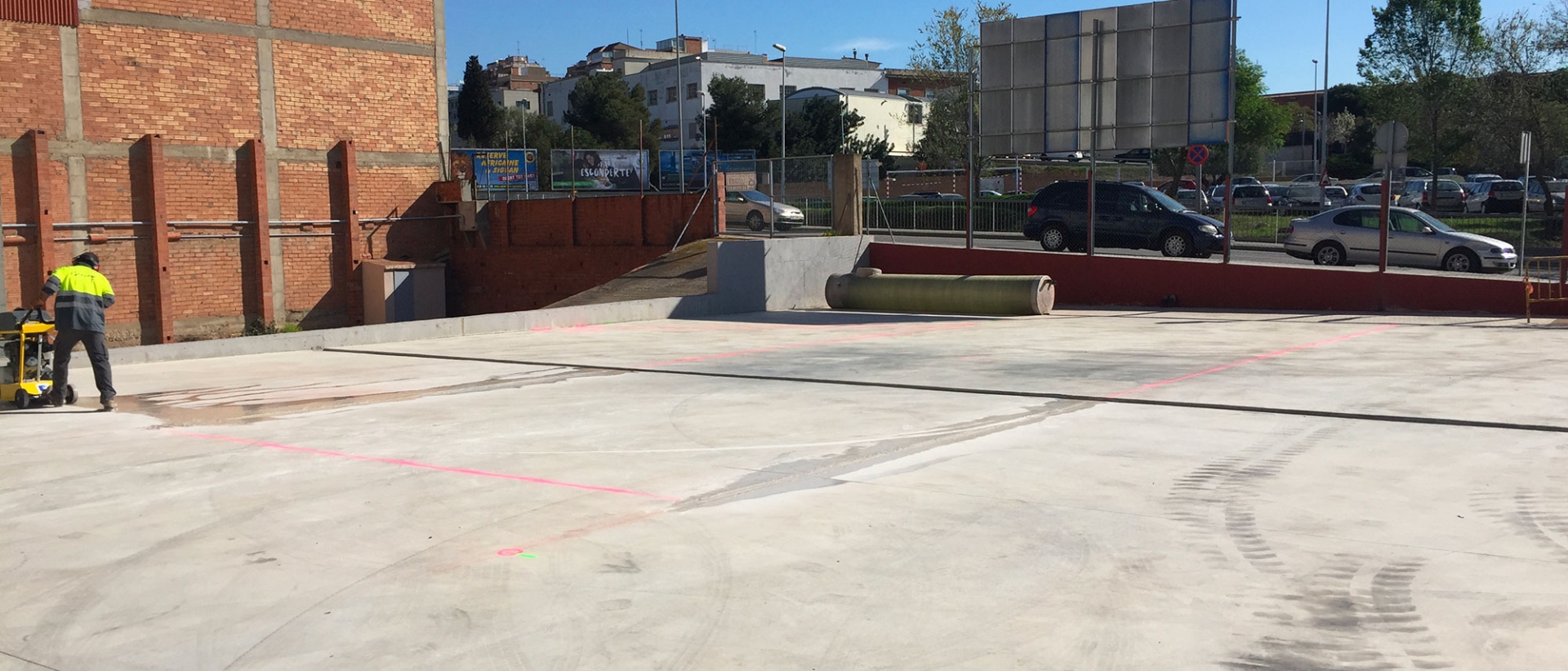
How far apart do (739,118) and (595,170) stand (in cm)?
3150

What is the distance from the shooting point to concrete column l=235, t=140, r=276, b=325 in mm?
32875

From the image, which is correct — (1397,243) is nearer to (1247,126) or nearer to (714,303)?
(714,303)

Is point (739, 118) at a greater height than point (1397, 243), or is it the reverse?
point (739, 118)

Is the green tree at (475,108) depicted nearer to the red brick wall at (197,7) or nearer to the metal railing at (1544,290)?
the red brick wall at (197,7)

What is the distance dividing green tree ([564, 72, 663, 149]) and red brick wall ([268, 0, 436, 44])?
43.0 m

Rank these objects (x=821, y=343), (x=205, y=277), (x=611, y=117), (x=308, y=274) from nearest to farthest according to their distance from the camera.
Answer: (x=821, y=343) → (x=205, y=277) → (x=308, y=274) → (x=611, y=117)

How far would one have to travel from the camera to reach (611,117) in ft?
267

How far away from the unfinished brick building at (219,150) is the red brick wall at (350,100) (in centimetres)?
5

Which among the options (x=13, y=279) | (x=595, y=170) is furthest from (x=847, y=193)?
(x=595, y=170)

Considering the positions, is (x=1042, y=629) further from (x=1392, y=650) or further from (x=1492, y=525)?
(x=1492, y=525)

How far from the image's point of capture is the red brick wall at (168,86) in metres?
30.0

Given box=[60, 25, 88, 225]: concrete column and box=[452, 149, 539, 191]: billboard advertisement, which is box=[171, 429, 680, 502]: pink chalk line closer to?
box=[60, 25, 88, 225]: concrete column

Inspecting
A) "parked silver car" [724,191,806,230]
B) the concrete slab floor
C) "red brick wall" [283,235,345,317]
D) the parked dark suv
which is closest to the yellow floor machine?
the concrete slab floor

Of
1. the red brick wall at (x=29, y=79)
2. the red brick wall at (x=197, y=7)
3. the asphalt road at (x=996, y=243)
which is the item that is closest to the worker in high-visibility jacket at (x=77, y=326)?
the asphalt road at (x=996, y=243)
